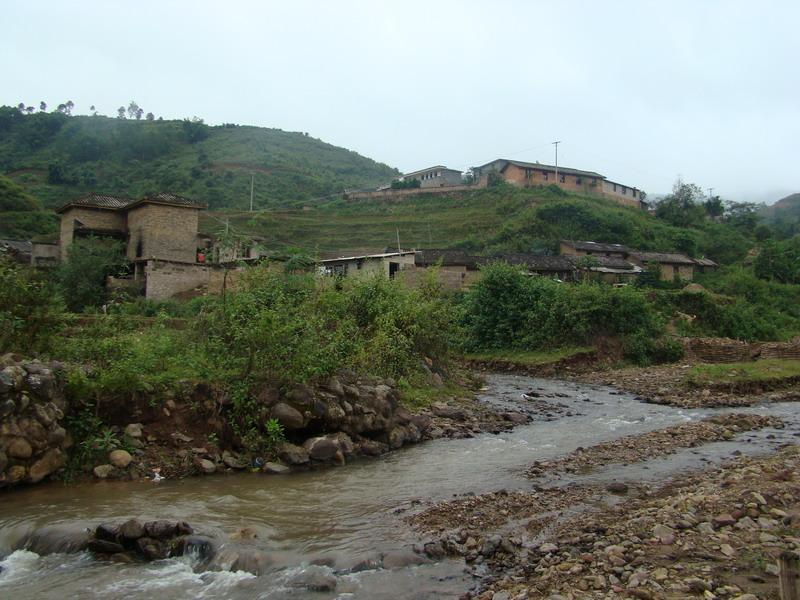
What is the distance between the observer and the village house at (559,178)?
67.3m

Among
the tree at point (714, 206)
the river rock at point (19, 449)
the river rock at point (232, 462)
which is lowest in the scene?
the river rock at point (232, 462)

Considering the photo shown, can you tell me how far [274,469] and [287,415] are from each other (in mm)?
1010

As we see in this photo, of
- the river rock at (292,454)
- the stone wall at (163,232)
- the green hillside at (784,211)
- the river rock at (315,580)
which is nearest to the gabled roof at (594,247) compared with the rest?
the stone wall at (163,232)

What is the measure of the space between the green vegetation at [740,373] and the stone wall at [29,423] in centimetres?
1898

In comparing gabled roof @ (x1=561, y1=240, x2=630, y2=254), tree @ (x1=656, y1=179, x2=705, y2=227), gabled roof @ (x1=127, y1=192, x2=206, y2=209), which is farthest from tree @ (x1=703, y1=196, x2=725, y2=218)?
gabled roof @ (x1=127, y1=192, x2=206, y2=209)

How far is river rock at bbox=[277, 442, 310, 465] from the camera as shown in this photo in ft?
34.0

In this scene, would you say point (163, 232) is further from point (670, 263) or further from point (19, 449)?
point (670, 263)

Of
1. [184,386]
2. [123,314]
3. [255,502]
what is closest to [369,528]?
[255,502]

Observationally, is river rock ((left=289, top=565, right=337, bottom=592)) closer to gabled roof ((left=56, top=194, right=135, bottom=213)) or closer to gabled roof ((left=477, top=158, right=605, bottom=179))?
gabled roof ((left=56, top=194, right=135, bottom=213))

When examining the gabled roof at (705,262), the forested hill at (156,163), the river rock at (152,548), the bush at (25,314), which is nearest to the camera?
the river rock at (152,548)

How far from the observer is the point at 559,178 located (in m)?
68.1

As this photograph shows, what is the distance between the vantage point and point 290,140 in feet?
374

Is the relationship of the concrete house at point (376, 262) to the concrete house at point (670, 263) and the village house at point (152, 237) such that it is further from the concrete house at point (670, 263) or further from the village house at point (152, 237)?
the concrete house at point (670, 263)

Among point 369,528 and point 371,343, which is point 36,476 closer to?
point 369,528
